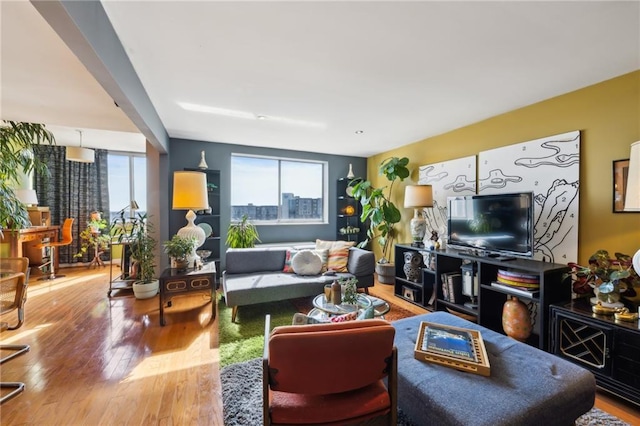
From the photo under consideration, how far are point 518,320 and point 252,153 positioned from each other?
4.31m

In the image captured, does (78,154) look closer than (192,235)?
No

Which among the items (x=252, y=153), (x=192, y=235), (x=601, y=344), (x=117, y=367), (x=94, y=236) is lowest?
(x=117, y=367)

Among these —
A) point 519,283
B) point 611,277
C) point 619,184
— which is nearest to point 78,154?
point 519,283

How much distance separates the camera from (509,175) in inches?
116

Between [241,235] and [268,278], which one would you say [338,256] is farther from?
[241,235]

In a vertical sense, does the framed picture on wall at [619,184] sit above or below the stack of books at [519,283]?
above

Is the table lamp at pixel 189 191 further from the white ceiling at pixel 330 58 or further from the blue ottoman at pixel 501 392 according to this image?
the blue ottoman at pixel 501 392

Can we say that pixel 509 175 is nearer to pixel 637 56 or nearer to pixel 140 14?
pixel 637 56

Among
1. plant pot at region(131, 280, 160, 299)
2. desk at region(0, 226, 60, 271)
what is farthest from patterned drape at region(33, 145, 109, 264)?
plant pot at region(131, 280, 160, 299)

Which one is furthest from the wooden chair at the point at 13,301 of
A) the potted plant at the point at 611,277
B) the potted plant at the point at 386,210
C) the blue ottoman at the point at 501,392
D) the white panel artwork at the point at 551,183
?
the white panel artwork at the point at 551,183

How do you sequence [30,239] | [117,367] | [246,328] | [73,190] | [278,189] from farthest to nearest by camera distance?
1. [73,190]
2. [278,189]
3. [30,239]
4. [246,328]
5. [117,367]

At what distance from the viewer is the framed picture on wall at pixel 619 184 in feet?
7.07

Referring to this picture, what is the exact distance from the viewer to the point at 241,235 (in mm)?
4336

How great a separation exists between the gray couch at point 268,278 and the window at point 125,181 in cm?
341
